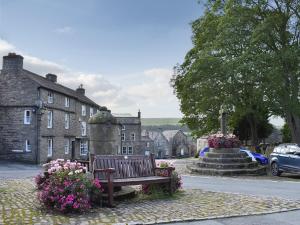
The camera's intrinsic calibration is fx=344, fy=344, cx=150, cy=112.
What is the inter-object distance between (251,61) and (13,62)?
2357cm

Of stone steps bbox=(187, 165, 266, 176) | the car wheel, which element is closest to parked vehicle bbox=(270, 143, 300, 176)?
the car wheel

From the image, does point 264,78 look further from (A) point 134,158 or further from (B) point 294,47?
(A) point 134,158

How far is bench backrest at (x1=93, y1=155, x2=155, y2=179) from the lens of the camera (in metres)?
10.0

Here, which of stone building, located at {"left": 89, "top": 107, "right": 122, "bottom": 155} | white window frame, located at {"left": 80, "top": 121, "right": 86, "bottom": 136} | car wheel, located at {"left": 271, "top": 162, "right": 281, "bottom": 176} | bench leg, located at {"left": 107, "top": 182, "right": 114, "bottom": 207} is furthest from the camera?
white window frame, located at {"left": 80, "top": 121, "right": 86, "bottom": 136}

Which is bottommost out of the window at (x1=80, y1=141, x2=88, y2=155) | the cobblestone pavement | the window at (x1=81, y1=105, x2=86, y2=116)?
the cobblestone pavement

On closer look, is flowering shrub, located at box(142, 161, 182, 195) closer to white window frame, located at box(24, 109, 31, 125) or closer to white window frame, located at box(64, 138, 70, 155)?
white window frame, located at box(24, 109, 31, 125)

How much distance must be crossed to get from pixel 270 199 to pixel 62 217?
6.11 m

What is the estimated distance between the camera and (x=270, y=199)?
1025 centimetres

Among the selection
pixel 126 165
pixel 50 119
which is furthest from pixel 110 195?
pixel 50 119

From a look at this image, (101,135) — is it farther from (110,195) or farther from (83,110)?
(83,110)

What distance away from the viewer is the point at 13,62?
3406 centimetres

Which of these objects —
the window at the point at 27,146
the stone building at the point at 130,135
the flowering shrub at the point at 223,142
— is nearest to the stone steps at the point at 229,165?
the flowering shrub at the point at 223,142

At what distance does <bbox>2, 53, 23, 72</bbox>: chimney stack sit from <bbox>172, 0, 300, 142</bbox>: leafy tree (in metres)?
18.0

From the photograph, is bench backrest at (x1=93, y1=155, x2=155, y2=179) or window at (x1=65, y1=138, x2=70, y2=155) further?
window at (x1=65, y1=138, x2=70, y2=155)
